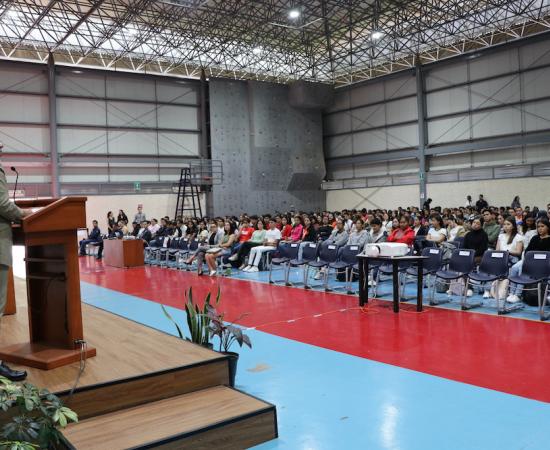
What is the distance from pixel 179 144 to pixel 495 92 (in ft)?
39.2

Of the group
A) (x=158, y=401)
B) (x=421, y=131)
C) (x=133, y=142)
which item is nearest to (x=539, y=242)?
(x=158, y=401)

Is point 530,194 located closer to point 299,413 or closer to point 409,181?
point 409,181

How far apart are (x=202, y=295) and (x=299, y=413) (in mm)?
4967

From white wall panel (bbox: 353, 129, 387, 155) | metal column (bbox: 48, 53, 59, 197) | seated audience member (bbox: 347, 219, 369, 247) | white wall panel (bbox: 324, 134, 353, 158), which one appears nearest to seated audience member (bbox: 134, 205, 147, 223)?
metal column (bbox: 48, 53, 59, 197)

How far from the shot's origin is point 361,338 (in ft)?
17.0

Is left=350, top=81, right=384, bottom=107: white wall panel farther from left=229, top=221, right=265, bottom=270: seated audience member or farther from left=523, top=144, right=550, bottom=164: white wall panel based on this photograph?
left=229, top=221, right=265, bottom=270: seated audience member

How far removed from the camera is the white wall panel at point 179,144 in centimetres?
2064

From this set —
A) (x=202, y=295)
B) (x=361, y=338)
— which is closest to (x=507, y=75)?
(x=202, y=295)

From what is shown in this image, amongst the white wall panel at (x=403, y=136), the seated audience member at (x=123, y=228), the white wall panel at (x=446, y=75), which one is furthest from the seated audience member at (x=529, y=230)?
the white wall panel at (x=403, y=136)

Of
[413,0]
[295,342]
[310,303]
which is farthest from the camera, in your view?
[413,0]

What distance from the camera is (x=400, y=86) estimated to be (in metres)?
20.8

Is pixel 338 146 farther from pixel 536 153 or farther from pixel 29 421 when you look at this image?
pixel 29 421

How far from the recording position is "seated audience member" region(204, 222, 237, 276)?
10.6 m

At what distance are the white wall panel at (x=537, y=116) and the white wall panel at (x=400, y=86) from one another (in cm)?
462
